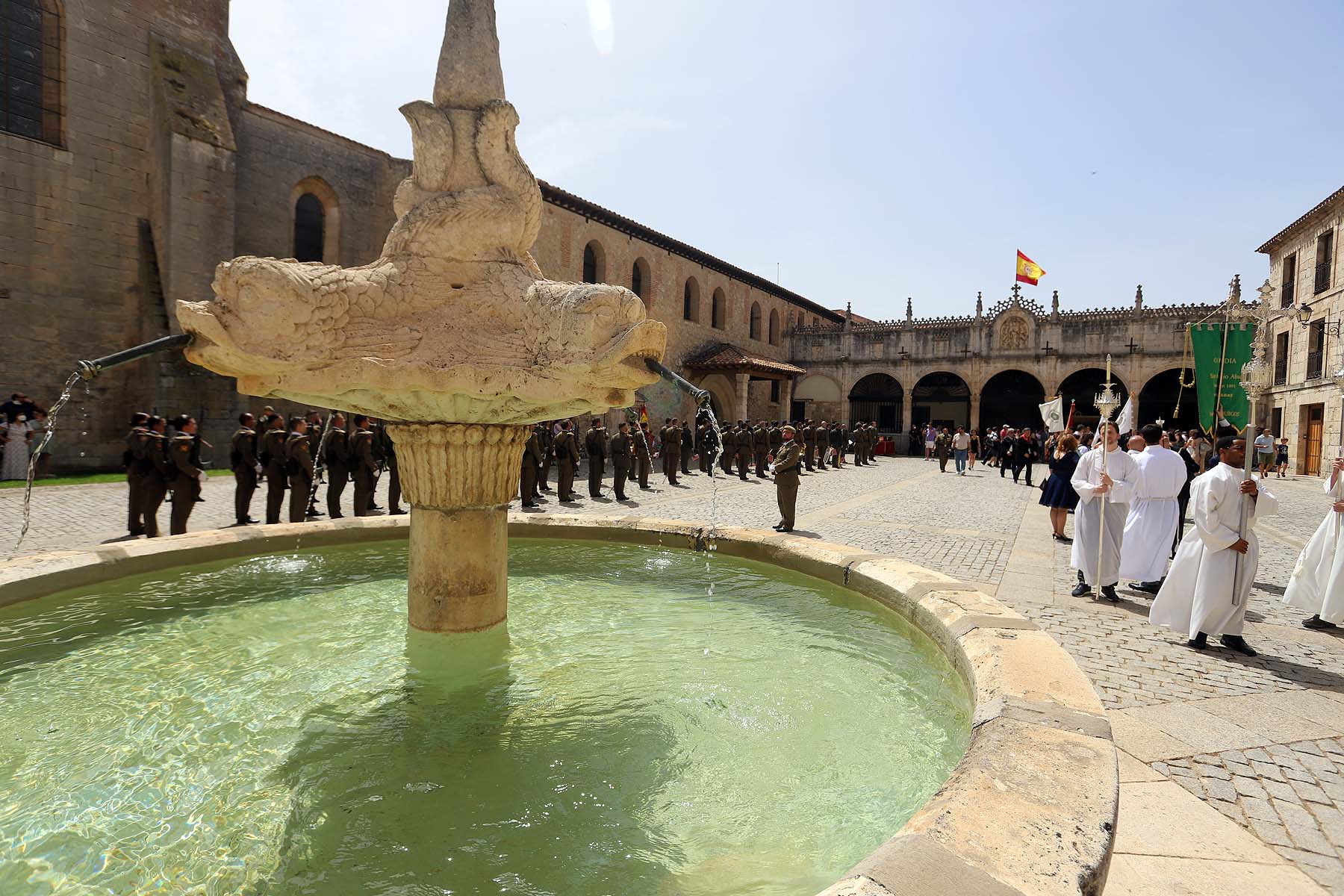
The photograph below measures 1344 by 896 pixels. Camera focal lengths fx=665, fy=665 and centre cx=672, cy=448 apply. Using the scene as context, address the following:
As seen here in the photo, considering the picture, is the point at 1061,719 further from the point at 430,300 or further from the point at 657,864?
the point at 430,300

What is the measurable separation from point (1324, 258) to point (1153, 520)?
24.4 meters

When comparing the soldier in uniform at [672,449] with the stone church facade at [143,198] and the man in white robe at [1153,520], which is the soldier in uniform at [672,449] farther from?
the man in white robe at [1153,520]

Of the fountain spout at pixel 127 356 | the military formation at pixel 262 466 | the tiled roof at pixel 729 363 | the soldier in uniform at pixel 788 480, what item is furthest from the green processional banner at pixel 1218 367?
the tiled roof at pixel 729 363

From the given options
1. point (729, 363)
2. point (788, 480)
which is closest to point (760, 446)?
point (729, 363)

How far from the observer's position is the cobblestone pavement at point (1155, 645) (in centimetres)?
263

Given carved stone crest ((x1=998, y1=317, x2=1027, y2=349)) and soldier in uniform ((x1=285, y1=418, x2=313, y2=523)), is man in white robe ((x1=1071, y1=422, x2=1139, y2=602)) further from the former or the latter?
carved stone crest ((x1=998, y1=317, x2=1027, y2=349))

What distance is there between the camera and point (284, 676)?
10.9ft

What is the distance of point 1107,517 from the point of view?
6.29 metres

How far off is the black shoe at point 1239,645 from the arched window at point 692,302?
25.8 m

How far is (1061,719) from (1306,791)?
130cm

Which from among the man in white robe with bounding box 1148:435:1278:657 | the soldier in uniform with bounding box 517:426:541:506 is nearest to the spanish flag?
the soldier in uniform with bounding box 517:426:541:506

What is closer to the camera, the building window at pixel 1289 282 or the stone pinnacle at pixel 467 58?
the stone pinnacle at pixel 467 58

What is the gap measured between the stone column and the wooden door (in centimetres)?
2780

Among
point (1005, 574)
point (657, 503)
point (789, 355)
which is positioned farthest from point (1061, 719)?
point (789, 355)
